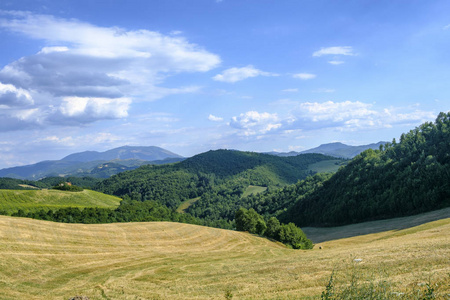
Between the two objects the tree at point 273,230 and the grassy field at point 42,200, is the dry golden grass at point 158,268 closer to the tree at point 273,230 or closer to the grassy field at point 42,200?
the tree at point 273,230

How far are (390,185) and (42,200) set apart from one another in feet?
535

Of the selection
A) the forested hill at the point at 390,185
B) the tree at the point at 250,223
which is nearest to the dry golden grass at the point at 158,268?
the tree at the point at 250,223

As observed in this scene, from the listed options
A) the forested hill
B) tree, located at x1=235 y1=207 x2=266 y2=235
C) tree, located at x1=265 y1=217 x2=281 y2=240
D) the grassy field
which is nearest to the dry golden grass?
tree, located at x1=265 y1=217 x2=281 y2=240

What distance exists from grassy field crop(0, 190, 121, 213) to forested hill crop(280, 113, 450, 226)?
113556 mm

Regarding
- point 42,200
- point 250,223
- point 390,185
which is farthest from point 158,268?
point 42,200

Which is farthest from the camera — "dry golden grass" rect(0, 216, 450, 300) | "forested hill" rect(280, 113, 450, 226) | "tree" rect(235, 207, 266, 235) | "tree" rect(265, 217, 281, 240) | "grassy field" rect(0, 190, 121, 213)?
"grassy field" rect(0, 190, 121, 213)

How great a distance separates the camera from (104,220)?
342 feet

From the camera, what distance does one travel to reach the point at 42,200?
142m

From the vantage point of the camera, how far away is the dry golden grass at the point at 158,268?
80.6 feet

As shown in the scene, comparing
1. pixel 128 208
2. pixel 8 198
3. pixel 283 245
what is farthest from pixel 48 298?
pixel 8 198

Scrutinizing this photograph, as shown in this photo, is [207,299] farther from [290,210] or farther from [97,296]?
[290,210]

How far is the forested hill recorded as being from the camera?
107 m

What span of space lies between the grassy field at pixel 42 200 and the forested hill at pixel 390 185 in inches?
4471

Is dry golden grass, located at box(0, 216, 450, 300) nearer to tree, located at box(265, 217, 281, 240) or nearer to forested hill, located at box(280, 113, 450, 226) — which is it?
tree, located at box(265, 217, 281, 240)
